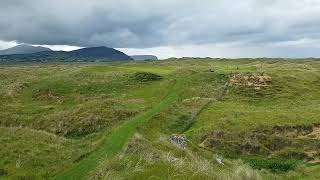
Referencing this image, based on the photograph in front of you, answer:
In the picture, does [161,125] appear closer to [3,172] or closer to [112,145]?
[112,145]

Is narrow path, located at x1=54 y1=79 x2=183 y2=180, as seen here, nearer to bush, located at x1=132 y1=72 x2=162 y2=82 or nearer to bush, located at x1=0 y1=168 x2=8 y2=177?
bush, located at x1=0 y1=168 x2=8 y2=177

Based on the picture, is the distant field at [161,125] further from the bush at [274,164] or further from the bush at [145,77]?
the bush at [145,77]

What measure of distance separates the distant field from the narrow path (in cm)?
12

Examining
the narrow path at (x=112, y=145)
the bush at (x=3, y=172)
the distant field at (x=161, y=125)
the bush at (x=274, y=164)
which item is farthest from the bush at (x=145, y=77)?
the bush at (x=3, y=172)

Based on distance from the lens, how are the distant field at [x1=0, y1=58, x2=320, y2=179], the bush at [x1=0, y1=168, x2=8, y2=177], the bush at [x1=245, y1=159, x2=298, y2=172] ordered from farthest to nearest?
the bush at [x1=245, y1=159, x2=298, y2=172]
the distant field at [x1=0, y1=58, x2=320, y2=179]
the bush at [x1=0, y1=168, x2=8, y2=177]

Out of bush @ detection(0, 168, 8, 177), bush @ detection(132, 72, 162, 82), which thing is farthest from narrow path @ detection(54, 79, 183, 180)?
bush @ detection(132, 72, 162, 82)

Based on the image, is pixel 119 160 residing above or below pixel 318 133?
above

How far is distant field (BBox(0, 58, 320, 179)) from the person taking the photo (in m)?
34.3

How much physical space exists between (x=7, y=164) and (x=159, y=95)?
148ft

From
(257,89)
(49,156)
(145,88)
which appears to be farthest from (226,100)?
(49,156)

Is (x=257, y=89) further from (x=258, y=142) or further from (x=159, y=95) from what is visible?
(x=258, y=142)

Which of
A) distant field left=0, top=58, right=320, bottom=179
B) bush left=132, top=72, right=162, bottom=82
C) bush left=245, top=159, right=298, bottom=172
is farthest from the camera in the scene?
bush left=132, top=72, right=162, bottom=82

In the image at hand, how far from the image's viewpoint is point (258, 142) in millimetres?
54531

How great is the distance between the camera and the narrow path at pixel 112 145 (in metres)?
34.4
